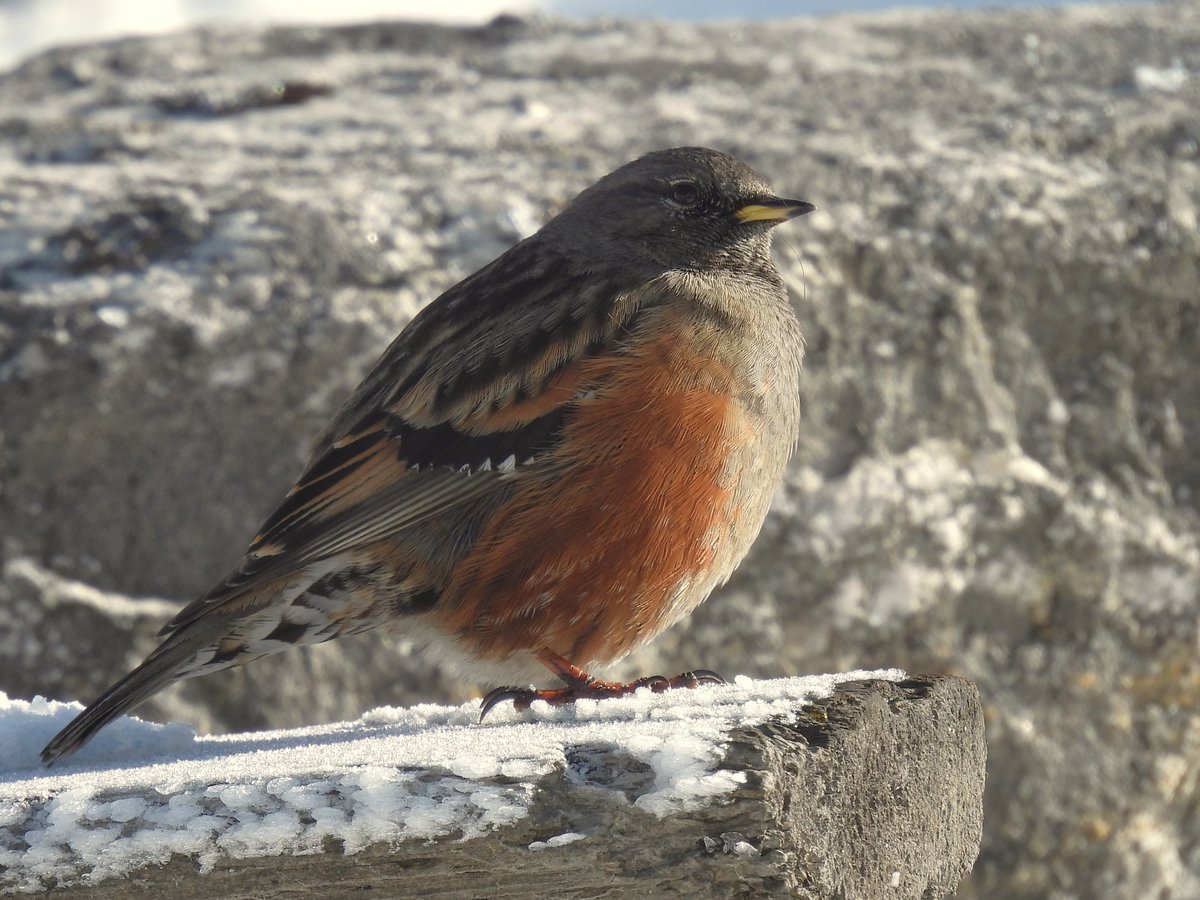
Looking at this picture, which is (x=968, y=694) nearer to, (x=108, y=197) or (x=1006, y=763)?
(x=1006, y=763)

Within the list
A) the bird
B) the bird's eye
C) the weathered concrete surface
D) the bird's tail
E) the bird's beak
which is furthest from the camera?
the bird's eye

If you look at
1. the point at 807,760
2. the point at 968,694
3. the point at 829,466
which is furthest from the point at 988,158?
the point at 807,760

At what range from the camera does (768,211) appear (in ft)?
14.6

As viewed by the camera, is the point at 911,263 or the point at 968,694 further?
the point at 911,263

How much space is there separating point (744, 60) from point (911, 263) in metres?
1.92

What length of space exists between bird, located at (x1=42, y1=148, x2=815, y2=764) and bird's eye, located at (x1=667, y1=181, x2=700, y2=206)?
1.79 ft

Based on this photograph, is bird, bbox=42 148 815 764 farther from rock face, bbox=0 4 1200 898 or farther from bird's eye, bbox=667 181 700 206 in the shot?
rock face, bbox=0 4 1200 898

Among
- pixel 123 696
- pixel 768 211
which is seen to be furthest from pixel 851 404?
pixel 123 696

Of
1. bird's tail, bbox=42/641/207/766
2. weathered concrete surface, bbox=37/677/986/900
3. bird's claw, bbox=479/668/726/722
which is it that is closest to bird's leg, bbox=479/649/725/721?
bird's claw, bbox=479/668/726/722

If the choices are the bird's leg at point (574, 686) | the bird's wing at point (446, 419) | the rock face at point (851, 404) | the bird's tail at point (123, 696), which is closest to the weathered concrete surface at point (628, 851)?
the bird's tail at point (123, 696)

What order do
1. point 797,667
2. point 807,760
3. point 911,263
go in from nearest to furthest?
point 807,760 → point 797,667 → point 911,263

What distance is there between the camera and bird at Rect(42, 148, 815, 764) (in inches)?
144

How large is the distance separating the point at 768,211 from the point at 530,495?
1.29 m

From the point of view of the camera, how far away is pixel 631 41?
7.11 m
